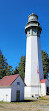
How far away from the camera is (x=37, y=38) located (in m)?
33.4

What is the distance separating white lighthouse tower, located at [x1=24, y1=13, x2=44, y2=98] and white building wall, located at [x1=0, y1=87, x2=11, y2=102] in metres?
9.02

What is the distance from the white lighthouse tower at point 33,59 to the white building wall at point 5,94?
9024 millimetres

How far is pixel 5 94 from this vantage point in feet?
71.5

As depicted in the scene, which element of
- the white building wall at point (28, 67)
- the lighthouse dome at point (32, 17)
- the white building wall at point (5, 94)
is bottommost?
the white building wall at point (5, 94)

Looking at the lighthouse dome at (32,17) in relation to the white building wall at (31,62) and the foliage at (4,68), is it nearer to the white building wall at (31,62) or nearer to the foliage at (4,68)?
the white building wall at (31,62)

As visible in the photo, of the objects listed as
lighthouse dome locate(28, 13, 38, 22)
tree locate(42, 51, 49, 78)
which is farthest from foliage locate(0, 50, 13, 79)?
lighthouse dome locate(28, 13, 38, 22)

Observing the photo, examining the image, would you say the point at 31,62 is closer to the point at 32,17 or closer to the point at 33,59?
the point at 33,59

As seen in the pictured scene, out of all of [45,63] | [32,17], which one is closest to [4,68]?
[45,63]

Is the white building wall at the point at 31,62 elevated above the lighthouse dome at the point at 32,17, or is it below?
below

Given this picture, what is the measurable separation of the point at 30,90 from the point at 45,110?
17.5 metres

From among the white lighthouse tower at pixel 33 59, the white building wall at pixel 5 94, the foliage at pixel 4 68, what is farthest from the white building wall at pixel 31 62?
the foliage at pixel 4 68

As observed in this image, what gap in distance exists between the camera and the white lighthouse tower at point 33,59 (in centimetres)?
2971

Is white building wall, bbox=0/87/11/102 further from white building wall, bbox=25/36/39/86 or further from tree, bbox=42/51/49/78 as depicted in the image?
tree, bbox=42/51/49/78

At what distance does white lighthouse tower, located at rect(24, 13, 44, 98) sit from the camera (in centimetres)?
2971
